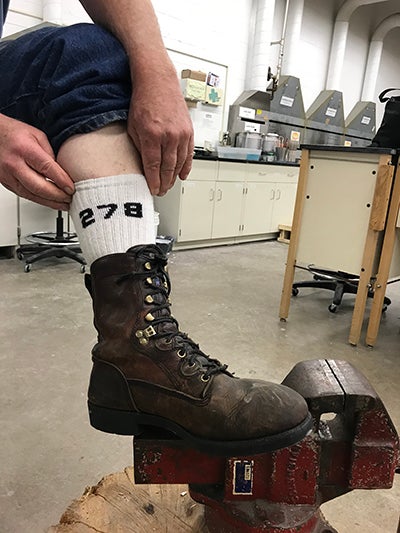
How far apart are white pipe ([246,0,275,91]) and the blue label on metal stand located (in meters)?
4.88

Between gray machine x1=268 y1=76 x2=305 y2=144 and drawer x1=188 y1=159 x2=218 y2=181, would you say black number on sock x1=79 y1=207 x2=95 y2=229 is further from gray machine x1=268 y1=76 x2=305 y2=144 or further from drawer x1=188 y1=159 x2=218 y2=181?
gray machine x1=268 y1=76 x2=305 y2=144

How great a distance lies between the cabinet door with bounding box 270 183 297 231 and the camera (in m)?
4.76

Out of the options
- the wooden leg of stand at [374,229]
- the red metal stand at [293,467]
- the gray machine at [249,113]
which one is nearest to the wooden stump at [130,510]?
the red metal stand at [293,467]

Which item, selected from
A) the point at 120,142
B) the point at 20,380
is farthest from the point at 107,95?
the point at 20,380

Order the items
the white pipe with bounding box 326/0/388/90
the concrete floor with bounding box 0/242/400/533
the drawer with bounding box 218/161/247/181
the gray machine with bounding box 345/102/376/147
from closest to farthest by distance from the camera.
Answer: the concrete floor with bounding box 0/242/400/533 < the drawer with bounding box 218/161/247/181 < the white pipe with bounding box 326/0/388/90 < the gray machine with bounding box 345/102/376/147

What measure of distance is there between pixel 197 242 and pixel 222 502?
11.7ft

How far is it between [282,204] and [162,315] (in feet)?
14.3

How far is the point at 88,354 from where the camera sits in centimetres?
191

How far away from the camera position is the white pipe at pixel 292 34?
17.2 ft

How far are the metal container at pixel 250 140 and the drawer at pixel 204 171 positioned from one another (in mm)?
816

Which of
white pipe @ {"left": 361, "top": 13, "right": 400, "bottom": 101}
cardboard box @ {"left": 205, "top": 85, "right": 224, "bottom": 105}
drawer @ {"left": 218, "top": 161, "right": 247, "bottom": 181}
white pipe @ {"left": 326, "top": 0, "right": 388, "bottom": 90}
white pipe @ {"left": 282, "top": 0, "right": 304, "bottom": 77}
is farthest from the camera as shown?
white pipe @ {"left": 361, "top": 13, "right": 400, "bottom": 101}

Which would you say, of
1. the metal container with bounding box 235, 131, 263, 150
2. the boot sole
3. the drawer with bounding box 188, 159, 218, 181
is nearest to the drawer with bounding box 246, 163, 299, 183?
the metal container with bounding box 235, 131, 263, 150

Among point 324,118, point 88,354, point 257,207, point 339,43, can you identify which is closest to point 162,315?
point 88,354

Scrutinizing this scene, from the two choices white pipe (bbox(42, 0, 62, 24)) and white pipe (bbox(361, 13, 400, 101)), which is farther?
white pipe (bbox(361, 13, 400, 101))
